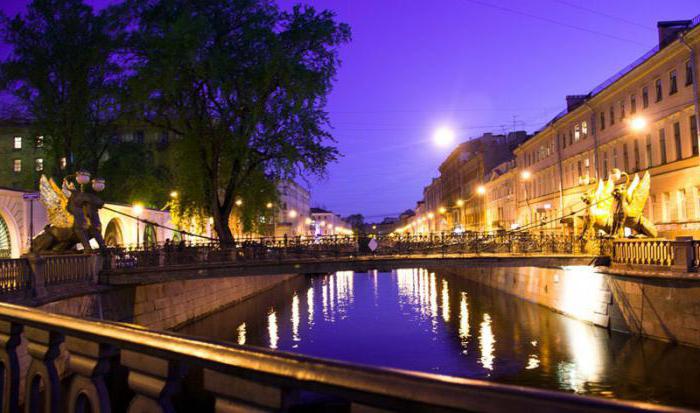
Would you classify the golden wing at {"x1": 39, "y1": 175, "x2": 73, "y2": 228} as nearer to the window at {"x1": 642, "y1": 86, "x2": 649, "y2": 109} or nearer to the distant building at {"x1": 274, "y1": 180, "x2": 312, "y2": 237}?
A: the window at {"x1": 642, "y1": 86, "x2": 649, "y2": 109}

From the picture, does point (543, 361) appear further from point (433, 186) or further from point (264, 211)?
point (433, 186)

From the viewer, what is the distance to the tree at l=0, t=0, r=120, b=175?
3058 cm

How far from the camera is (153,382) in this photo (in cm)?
288

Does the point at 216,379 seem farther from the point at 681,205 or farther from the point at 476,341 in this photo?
the point at 681,205

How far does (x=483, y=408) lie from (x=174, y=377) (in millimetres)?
1618

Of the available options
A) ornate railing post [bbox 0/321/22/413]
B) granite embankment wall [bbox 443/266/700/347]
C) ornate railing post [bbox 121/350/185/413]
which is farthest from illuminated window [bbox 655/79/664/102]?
ornate railing post [bbox 121/350/185/413]

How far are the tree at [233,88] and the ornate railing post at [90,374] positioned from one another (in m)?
26.3

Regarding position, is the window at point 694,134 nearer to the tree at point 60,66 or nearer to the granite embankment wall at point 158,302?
the granite embankment wall at point 158,302

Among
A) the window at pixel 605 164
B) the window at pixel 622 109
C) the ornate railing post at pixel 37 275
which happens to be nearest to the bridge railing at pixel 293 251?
the ornate railing post at pixel 37 275

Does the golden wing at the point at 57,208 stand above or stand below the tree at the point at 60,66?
below

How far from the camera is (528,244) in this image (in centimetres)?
2794

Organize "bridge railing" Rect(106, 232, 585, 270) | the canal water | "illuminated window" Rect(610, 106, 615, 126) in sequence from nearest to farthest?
the canal water, "bridge railing" Rect(106, 232, 585, 270), "illuminated window" Rect(610, 106, 615, 126)

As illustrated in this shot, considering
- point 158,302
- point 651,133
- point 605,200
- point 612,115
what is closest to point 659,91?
point 651,133

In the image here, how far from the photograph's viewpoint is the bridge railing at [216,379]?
1.92 m
